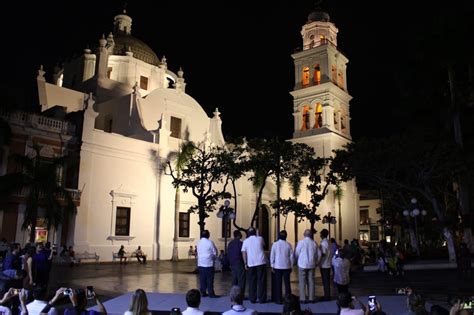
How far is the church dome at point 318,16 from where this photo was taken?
148 ft

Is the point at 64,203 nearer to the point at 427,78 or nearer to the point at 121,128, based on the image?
the point at 121,128

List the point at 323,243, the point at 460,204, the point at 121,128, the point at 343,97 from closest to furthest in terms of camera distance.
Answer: the point at 323,243 → the point at 460,204 → the point at 121,128 → the point at 343,97

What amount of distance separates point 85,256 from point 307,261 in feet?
58.8

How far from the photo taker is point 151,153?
29219 mm

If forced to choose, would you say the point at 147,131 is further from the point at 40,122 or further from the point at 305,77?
the point at 305,77

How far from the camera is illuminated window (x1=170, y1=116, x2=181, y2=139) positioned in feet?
107

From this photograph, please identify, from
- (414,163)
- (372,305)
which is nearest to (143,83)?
(414,163)

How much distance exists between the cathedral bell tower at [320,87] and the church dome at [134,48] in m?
14.4

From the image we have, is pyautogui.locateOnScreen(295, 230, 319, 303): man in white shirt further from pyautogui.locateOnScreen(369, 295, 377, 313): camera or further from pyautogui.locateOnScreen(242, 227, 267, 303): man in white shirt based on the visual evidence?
pyautogui.locateOnScreen(369, 295, 377, 313): camera

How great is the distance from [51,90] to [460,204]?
2860 cm

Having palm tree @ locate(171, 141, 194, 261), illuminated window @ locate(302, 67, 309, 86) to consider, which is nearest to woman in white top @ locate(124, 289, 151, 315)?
palm tree @ locate(171, 141, 194, 261)

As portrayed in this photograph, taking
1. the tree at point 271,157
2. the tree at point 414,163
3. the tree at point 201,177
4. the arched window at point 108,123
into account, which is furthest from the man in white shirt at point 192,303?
the arched window at point 108,123

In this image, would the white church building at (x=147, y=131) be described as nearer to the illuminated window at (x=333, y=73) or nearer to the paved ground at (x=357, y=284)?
the illuminated window at (x=333, y=73)

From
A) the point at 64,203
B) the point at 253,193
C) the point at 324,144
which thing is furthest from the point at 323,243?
the point at 324,144
